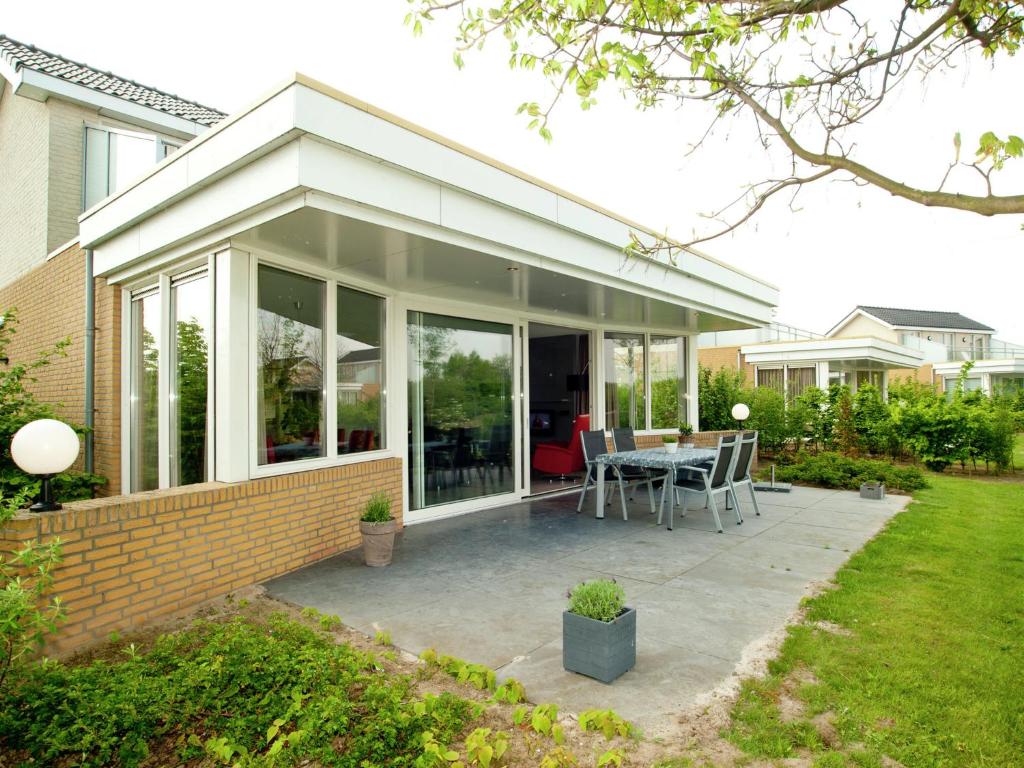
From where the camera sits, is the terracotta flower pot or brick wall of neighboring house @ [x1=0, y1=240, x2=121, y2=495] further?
brick wall of neighboring house @ [x1=0, y1=240, x2=121, y2=495]

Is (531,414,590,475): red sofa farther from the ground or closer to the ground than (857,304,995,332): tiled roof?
closer to the ground

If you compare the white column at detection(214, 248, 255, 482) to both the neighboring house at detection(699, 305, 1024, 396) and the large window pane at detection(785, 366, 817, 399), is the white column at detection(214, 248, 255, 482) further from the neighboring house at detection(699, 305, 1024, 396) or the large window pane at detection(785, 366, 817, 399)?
the large window pane at detection(785, 366, 817, 399)

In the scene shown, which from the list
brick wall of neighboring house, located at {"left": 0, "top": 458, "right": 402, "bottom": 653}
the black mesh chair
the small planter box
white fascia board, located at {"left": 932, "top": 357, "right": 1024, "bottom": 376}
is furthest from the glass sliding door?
white fascia board, located at {"left": 932, "top": 357, "right": 1024, "bottom": 376}

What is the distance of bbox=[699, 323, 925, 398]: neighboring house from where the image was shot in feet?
56.9

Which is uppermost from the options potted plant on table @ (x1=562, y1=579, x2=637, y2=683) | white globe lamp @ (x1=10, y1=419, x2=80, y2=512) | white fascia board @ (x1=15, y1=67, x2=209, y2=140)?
white fascia board @ (x1=15, y1=67, x2=209, y2=140)

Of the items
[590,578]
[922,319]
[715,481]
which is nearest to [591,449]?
[715,481]

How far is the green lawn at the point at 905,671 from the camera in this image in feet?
7.72

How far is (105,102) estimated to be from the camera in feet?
26.0

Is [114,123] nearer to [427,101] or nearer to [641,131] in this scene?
[427,101]

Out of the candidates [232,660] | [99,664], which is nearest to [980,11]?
[232,660]

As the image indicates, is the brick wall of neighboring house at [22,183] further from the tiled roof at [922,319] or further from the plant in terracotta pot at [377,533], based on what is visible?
the tiled roof at [922,319]

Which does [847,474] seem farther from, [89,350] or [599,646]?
[89,350]

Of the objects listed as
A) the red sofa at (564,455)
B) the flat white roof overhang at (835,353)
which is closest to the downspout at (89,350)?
the red sofa at (564,455)

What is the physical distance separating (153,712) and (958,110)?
17.8ft
